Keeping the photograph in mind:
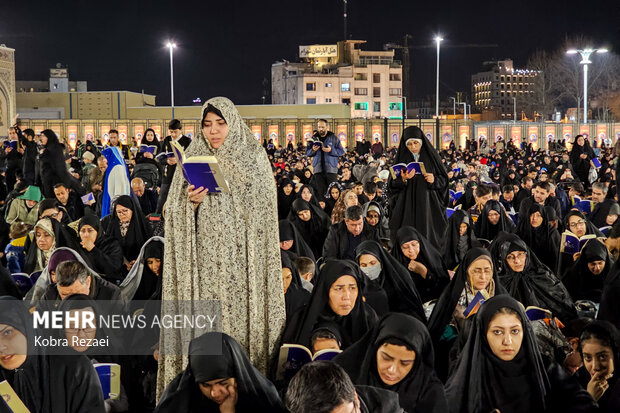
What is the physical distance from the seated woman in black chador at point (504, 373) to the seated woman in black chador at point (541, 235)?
4.54 meters

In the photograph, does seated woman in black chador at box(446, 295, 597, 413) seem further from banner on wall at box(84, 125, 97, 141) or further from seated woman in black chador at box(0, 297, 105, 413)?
banner on wall at box(84, 125, 97, 141)

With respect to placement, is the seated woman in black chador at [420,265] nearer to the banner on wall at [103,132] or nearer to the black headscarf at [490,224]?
the black headscarf at [490,224]

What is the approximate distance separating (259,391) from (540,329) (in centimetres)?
215

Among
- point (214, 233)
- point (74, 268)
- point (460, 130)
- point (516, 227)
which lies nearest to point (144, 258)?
point (74, 268)

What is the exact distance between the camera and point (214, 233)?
369cm

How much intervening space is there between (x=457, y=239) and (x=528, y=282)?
154 centimetres

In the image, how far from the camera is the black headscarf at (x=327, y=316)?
4371mm

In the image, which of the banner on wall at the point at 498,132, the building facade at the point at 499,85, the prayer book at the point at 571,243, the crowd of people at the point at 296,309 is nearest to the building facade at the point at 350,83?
the banner on wall at the point at 498,132

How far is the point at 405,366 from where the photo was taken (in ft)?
12.2

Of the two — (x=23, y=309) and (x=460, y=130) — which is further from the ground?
(x=460, y=130)

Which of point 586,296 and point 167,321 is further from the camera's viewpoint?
point 586,296

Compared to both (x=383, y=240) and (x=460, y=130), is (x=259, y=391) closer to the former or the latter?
(x=383, y=240)


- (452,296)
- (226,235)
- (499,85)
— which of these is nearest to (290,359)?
(226,235)

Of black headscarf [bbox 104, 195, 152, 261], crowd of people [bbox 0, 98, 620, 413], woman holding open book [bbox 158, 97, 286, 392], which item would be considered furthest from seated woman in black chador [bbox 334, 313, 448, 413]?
black headscarf [bbox 104, 195, 152, 261]
